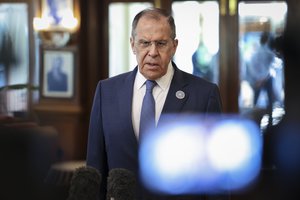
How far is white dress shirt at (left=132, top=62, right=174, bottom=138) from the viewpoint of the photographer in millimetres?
1218

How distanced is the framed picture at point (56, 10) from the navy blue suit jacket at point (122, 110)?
3.58 m

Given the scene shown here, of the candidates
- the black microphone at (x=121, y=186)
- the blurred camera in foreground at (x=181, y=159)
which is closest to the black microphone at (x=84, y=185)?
the black microphone at (x=121, y=186)

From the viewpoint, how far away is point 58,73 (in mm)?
4832

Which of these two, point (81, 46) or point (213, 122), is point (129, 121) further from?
point (81, 46)

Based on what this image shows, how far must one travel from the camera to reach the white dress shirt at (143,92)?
122 centimetres

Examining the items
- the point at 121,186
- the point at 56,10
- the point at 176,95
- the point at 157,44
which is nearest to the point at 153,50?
the point at 157,44

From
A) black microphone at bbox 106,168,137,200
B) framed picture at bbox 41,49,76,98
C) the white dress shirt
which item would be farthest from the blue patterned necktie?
framed picture at bbox 41,49,76,98

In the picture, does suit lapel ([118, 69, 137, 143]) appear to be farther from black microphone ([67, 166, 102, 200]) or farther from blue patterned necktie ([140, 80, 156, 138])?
black microphone ([67, 166, 102, 200])

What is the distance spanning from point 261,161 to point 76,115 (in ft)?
5.43

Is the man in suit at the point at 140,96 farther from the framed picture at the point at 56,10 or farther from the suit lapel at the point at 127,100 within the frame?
the framed picture at the point at 56,10

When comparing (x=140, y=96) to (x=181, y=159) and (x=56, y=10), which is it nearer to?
(x=181, y=159)

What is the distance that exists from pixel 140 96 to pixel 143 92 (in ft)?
0.04

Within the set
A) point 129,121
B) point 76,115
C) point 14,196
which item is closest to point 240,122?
point 76,115

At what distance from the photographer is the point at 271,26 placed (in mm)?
4363
